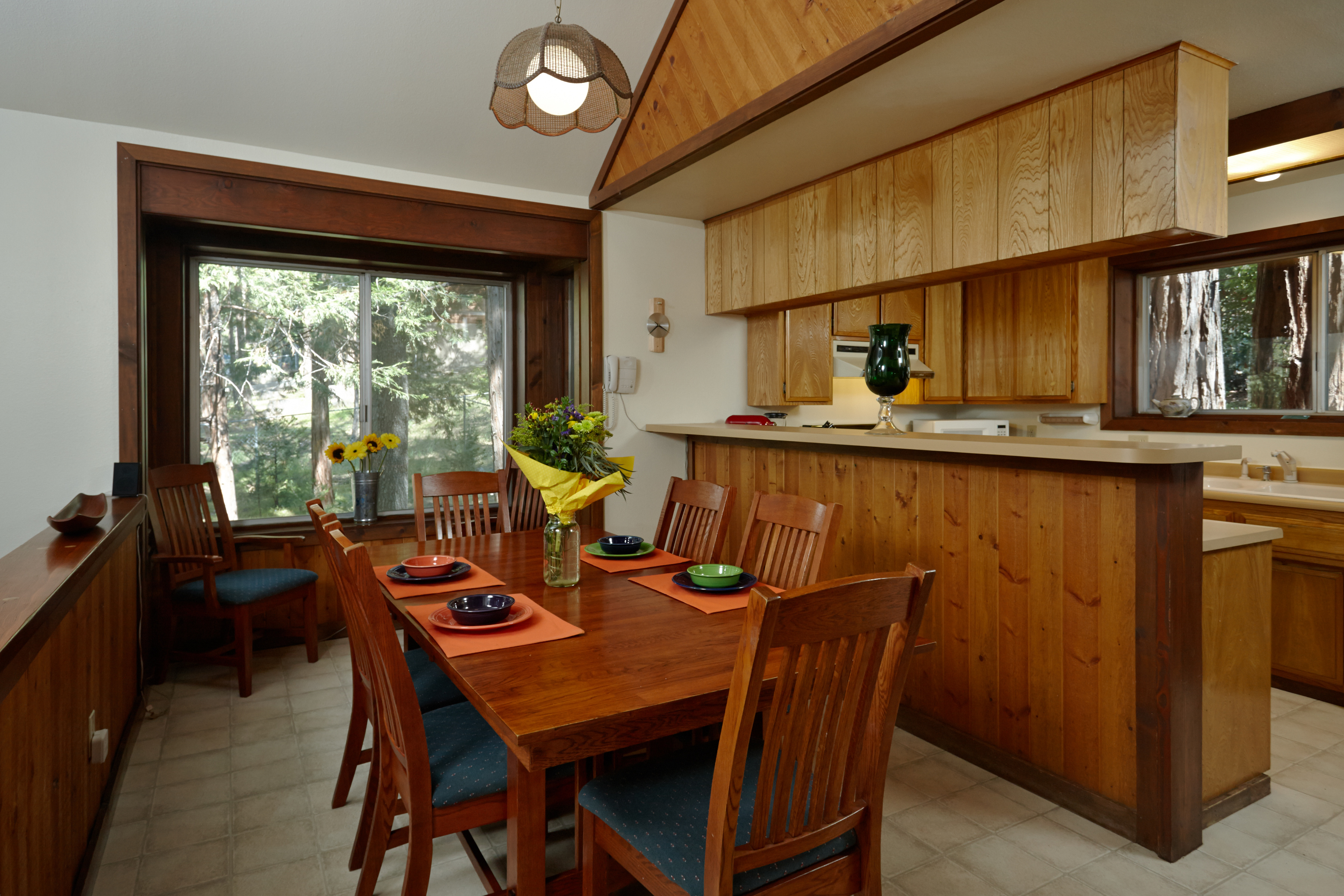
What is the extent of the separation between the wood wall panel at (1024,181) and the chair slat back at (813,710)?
1.77 meters

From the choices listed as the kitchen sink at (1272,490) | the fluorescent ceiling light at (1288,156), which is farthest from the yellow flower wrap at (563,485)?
the kitchen sink at (1272,490)

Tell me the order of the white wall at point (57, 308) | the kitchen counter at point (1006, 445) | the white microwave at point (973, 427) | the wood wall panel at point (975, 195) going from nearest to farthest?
the kitchen counter at point (1006, 445) < the wood wall panel at point (975, 195) < the white wall at point (57, 308) < the white microwave at point (973, 427)

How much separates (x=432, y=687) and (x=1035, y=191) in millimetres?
2434

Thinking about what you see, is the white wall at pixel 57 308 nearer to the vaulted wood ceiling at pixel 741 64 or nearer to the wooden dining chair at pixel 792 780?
the vaulted wood ceiling at pixel 741 64

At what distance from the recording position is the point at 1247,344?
13.0ft

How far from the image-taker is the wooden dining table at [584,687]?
1229 millimetres

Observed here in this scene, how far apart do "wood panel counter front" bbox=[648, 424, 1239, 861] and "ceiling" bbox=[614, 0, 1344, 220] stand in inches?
44.7

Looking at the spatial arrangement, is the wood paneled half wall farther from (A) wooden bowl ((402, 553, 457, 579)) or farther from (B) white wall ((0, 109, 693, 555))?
(B) white wall ((0, 109, 693, 555))

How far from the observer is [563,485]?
1961 mm

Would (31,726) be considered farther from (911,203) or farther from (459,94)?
(911,203)

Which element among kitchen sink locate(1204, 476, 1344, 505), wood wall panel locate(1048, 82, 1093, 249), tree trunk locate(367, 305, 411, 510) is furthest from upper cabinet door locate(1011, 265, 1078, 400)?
tree trunk locate(367, 305, 411, 510)

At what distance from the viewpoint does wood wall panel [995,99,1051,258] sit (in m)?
2.51

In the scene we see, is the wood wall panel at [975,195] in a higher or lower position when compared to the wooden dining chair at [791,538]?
higher

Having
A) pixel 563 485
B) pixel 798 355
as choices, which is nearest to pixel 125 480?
pixel 563 485
